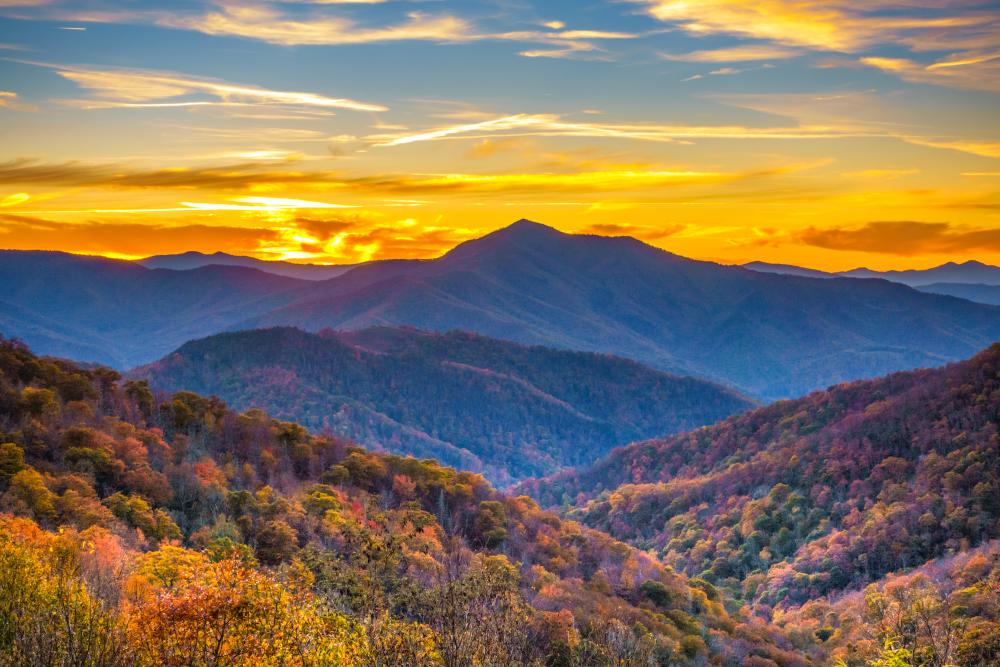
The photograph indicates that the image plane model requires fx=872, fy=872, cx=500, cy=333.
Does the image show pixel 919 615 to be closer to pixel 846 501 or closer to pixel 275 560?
pixel 275 560

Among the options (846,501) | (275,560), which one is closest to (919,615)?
(275,560)

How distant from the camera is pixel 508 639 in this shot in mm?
35000

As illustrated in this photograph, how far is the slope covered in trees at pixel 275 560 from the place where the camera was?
2748cm

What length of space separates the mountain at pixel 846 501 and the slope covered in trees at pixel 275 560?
33868mm

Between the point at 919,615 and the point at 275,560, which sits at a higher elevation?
the point at 919,615

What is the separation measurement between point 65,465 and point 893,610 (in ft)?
230

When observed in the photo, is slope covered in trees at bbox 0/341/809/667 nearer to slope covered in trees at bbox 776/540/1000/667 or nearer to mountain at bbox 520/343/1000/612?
slope covered in trees at bbox 776/540/1000/667

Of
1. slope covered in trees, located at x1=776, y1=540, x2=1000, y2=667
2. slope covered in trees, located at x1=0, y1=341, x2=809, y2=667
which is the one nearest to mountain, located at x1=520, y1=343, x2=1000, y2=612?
slope covered in trees, located at x1=776, y1=540, x2=1000, y2=667

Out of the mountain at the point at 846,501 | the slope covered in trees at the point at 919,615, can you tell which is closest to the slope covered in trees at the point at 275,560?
the slope covered in trees at the point at 919,615

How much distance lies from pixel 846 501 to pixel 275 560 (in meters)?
120

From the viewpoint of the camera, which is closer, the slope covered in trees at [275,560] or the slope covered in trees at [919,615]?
the slope covered in trees at [275,560]

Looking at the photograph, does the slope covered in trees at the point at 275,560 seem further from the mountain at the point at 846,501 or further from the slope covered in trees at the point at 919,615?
the mountain at the point at 846,501

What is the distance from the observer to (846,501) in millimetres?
153250

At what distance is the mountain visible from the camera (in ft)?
424
